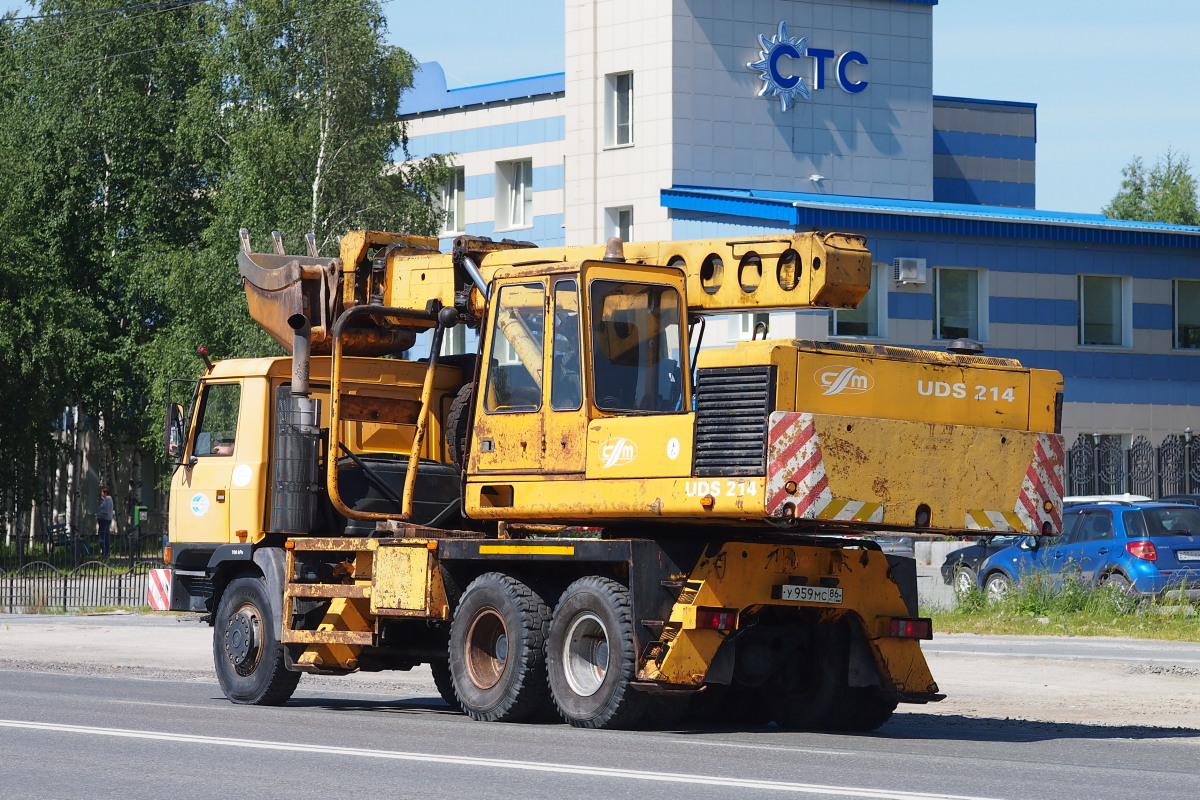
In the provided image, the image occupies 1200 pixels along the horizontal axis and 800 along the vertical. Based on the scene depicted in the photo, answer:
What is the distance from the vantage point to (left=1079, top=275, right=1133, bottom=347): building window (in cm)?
4406

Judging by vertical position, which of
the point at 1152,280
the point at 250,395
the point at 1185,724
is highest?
the point at 1152,280

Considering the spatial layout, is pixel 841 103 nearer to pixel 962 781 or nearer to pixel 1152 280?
→ pixel 1152 280

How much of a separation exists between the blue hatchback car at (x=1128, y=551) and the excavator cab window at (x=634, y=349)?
1325 cm

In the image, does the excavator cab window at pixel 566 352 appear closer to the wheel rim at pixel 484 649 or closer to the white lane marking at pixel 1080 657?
the wheel rim at pixel 484 649

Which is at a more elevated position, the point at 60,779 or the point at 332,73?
the point at 332,73

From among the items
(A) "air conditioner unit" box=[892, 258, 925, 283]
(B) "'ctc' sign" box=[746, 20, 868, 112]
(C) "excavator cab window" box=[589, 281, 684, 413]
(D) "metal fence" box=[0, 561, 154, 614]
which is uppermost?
(B) "'ctc' sign" box=[746, 20, 868, 112]

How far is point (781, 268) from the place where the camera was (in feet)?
45.1

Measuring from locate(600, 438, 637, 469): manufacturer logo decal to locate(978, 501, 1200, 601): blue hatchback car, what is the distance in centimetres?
1381

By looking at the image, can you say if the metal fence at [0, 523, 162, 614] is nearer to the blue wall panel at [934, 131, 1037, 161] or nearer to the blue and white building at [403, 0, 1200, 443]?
the blue and white building at [403, 0, 1200, 443]

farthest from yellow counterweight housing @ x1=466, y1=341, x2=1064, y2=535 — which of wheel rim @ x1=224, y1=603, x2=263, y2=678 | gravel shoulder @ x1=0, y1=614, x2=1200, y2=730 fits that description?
wheel rim @ x1=224, y1=603, x2=263, y2=678

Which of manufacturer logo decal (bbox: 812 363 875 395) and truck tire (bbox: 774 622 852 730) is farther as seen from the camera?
truck tire (bbox: 774 622 852 730)

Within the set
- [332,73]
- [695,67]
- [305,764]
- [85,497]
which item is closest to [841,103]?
[695,67]

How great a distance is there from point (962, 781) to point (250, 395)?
26.5 ft

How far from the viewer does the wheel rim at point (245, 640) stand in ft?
51.6
